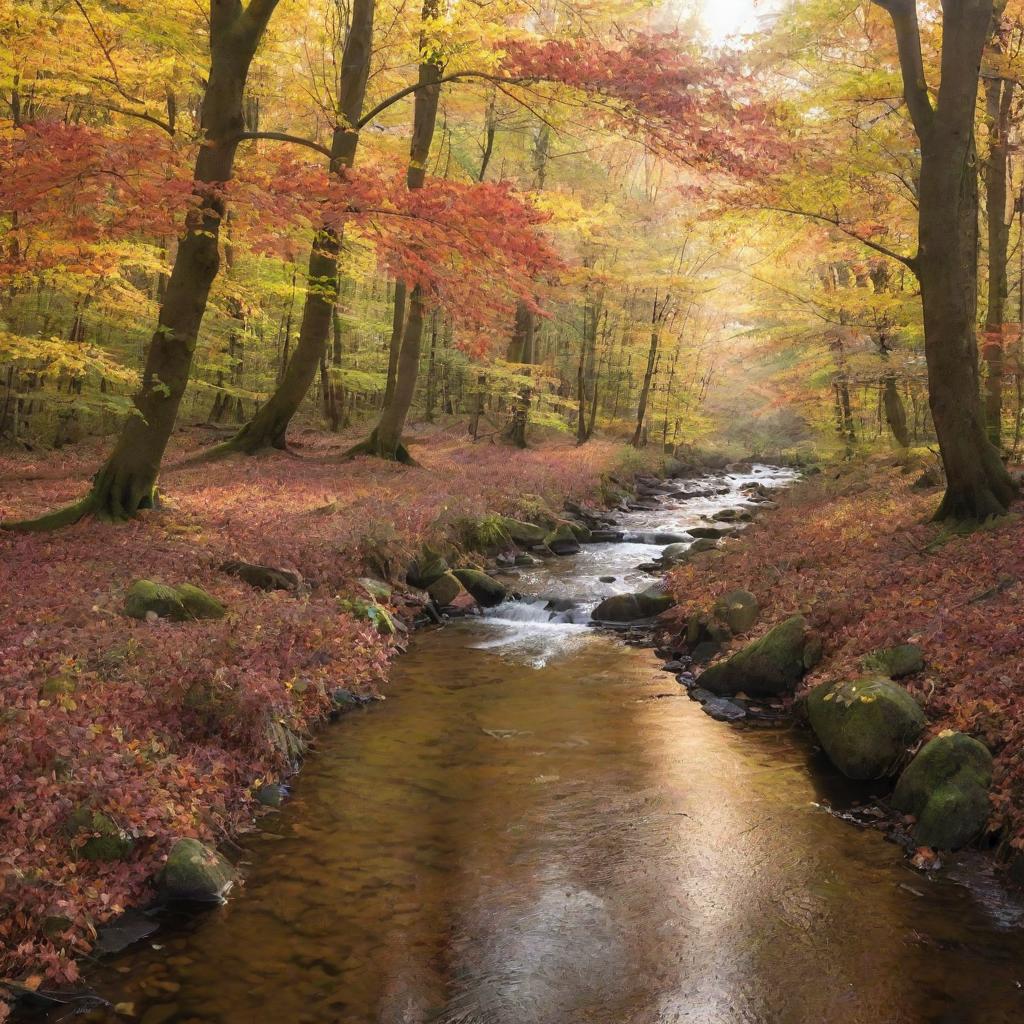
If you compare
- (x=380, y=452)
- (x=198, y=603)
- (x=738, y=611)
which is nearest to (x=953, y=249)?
(x=738, y=611)

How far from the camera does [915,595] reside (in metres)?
8.59

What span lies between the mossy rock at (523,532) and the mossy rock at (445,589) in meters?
3.81

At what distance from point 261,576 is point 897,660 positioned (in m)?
6.97

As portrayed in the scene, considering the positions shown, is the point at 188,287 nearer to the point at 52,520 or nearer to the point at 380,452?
the point at 52,520

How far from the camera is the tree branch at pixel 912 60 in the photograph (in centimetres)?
1020

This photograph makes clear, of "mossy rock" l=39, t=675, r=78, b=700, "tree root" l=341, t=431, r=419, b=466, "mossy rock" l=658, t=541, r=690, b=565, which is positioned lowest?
"mossy rock" l=658, t=541, r=690, b=565

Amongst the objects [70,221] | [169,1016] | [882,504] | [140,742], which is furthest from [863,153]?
[169,1016]

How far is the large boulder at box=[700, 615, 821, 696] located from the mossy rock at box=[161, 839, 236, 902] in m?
5.77

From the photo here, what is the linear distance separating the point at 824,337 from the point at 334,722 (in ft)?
51.8

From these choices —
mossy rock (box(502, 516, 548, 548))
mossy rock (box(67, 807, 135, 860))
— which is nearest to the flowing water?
mossy rock (box(67, 807, 135, 860))

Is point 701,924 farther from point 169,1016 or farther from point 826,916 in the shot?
point 169,1016

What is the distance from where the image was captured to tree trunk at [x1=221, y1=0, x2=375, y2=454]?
14.7 meters

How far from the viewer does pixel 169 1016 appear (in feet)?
12.7

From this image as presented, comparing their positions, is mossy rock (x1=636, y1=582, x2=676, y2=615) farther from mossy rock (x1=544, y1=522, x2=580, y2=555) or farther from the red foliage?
the red foliage
